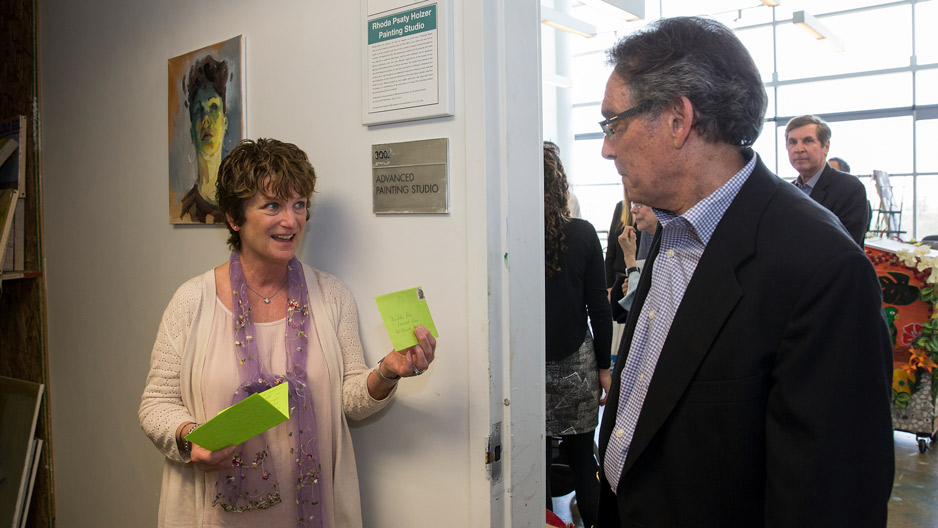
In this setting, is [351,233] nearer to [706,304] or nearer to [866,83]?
[706,304]

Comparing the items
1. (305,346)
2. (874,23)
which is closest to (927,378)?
(305,346)

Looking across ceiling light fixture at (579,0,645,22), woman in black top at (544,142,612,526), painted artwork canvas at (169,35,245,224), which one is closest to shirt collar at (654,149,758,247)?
woman in black top at (544,142,612,526)

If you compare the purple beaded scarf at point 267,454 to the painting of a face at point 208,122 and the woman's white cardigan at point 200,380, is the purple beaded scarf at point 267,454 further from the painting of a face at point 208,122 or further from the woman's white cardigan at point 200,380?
the painting of a face at point 208,122

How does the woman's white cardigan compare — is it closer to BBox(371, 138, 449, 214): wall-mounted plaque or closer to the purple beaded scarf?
the purple beaded scarf

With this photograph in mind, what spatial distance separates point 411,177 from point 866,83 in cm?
931

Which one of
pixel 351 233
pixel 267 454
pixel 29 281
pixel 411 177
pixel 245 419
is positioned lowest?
pixel 267 454

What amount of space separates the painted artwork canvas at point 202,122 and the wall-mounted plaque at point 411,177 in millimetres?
695

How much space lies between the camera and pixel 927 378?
13.6 feet

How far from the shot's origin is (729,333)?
3.57ft

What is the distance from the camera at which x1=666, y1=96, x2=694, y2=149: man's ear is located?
1.21 m

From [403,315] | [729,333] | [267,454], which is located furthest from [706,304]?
[267,454]

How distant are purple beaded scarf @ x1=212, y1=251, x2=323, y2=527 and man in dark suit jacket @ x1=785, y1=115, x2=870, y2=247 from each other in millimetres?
3648

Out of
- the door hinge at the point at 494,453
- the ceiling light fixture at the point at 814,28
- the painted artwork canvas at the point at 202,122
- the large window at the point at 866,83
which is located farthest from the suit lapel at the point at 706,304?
the large window at the point at 866,83

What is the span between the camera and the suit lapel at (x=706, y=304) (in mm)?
1104
